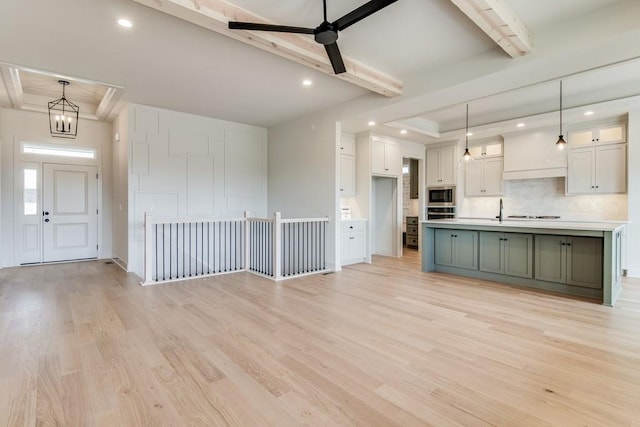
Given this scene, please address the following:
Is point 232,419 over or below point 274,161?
below

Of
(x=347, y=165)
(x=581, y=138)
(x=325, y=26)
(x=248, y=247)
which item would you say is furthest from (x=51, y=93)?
(x=581, y=138)

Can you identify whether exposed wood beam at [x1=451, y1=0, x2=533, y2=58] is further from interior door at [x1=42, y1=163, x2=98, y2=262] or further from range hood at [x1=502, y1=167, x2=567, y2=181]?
interior door at [x1=42, y1=163, x2=98, y2=262]

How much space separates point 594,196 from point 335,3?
241 inches

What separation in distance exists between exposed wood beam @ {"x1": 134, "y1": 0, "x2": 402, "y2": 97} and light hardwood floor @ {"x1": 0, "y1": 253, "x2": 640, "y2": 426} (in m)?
2.80

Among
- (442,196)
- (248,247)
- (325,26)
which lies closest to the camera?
(325,26)

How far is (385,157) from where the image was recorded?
685 centimetres

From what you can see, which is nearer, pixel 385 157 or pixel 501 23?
pixel 501 23

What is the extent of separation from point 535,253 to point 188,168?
6129 millimetres

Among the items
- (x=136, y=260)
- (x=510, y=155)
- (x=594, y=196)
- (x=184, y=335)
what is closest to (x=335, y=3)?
(x=184, y=335)

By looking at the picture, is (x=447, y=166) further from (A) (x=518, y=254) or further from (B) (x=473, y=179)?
(A) (x=518, y=254)

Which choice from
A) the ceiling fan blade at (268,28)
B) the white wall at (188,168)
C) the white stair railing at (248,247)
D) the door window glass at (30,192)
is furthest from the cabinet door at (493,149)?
the door window glass at (30,192)

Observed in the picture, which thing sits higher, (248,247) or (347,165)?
(347,165)

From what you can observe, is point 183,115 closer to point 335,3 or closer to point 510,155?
point 335,3

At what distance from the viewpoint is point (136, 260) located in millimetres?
5637
